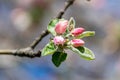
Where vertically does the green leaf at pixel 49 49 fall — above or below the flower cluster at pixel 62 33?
below

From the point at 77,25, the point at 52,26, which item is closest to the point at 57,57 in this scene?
the point at 52,26

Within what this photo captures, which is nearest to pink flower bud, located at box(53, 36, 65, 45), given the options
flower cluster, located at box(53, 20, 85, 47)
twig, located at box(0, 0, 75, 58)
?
flower cluster, located at box(53, 20, 85, 47)

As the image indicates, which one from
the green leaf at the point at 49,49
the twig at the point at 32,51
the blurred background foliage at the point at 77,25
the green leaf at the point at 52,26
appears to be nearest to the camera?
the green leaf at the point at 49,49

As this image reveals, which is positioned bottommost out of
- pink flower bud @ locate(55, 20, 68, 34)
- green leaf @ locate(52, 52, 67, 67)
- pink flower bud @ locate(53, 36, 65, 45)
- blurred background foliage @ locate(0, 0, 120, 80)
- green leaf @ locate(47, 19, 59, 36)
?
green leaf @ locate(52, 52, 67, 67)

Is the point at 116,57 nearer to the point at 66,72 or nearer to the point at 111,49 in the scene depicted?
the point at 111,49

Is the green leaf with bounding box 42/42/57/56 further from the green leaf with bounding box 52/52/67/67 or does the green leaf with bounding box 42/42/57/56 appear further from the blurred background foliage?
the blurred background foliage

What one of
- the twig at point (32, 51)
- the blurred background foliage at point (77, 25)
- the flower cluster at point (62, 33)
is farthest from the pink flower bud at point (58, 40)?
the blurred background foliage at point (77, 25)

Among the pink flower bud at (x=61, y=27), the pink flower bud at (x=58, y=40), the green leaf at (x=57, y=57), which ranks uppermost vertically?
the pink flower bud at (x=61, y=27)

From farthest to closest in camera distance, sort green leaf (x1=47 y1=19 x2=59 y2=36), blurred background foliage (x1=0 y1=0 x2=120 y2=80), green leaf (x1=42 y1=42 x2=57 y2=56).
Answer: blurred background foliage (x1=0 y1=0 x2=120 y2=80), green leaf (x1=47 y1=19 x2=59 y2=36), green leaf (x1=42 y1=42 x2=57 y2=56)

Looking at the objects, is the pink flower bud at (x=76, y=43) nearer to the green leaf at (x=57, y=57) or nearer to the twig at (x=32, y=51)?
the green leaf at (x=57, y=57)
